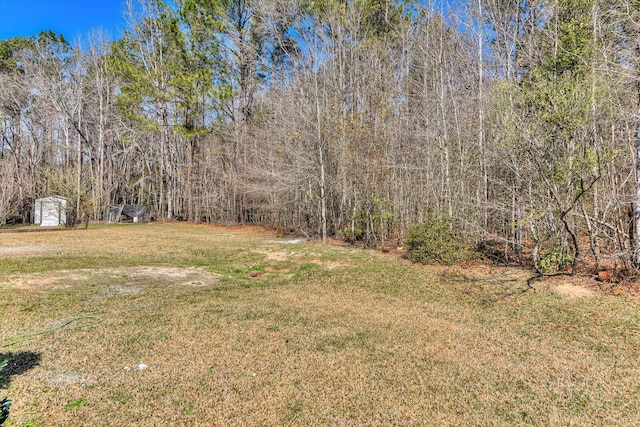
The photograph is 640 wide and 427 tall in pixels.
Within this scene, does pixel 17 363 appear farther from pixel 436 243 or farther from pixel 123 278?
pixel 436 243

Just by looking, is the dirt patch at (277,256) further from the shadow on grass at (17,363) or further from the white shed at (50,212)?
the white shed at (50,212)

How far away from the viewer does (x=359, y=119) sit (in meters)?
10.4

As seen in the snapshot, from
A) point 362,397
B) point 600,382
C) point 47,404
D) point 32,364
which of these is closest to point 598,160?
point 600,382

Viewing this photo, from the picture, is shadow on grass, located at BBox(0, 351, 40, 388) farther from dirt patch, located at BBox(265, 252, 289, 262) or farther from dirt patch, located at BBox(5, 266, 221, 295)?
dirt patch, located at BBox(265, 252, 289, 262)

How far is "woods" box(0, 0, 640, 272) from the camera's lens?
496 cm

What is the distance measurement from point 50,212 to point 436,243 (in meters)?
18.4

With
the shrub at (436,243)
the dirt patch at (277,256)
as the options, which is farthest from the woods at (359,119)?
the dirt patch at (277,256)

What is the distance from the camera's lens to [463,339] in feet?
11.1

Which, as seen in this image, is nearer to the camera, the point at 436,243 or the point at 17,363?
the point at 17,363

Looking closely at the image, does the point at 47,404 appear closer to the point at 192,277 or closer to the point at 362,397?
the point at 362,397

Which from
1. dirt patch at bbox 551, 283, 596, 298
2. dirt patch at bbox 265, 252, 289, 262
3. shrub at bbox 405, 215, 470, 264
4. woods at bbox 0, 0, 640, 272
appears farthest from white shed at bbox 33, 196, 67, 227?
dirt patch at bbox 551, 283, 596, 298

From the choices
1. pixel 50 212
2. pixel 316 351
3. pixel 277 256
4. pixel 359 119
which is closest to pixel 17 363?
pixel 316 351

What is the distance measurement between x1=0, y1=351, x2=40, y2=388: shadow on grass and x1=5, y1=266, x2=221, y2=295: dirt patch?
7.01 ft

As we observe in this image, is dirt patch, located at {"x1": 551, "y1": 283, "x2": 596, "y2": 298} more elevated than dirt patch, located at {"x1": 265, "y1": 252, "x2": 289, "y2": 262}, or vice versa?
dirt patch, located at {"x1": 265, "y1": 252, "x2": 289, "y2": 262}
